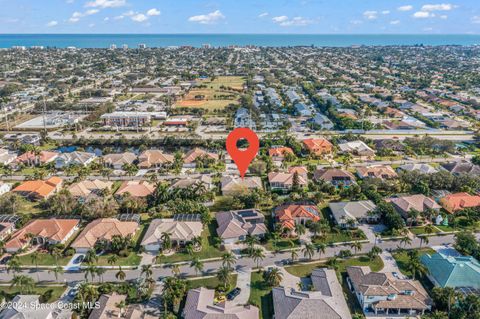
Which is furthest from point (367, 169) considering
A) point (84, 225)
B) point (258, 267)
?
point (84, 225)

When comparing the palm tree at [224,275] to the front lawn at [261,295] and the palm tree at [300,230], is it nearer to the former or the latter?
the front lawn at [261,295]

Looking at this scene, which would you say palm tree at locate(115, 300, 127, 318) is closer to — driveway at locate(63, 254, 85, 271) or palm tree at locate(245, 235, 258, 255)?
driveway at locate(63, 254, 85, 271)

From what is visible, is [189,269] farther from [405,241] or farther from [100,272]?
[405,241]

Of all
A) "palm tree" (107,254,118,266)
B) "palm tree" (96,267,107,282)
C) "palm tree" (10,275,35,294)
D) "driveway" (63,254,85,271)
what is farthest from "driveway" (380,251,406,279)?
"palm tree" (10,275,35,294)

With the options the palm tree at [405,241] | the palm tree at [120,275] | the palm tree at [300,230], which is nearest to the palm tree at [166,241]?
the palm tree at [120,275]

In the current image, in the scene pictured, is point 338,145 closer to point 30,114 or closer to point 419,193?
point 419,193
